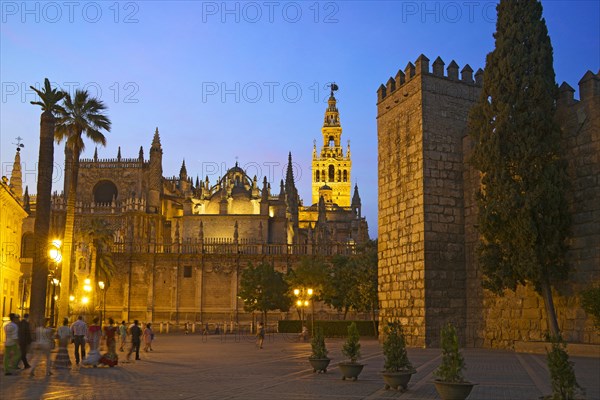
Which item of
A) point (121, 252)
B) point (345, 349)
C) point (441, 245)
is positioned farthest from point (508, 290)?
point (121, 252)

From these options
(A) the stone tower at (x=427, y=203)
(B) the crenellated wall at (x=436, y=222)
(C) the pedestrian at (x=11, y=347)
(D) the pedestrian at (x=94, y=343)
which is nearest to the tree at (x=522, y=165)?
(B) the crenellated wall at (x=436, y=222)

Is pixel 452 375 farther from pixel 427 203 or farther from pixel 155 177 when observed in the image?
pixel 155 177

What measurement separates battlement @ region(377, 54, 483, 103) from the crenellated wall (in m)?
0.04

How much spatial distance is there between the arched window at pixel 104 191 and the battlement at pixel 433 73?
52.5m

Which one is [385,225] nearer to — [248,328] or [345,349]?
[345,349]

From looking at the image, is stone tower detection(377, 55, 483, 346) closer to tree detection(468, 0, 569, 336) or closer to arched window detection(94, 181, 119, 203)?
tree detection(468, 0, 569, 336)

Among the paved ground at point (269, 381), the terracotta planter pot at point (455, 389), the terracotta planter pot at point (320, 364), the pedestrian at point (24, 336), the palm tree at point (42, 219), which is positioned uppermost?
the palm tree at point (42, 219)

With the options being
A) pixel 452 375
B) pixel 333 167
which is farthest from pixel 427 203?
pixel 333 167

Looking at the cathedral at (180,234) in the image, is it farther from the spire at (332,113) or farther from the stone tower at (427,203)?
the spire at (332,113)

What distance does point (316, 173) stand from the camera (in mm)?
130500

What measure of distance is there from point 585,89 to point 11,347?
671 inches

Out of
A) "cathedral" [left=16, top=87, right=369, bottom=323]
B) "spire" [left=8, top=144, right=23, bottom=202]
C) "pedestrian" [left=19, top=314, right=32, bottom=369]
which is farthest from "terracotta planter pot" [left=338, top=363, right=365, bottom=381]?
"spire" [left=8, top=144, right=23, bottom=202]

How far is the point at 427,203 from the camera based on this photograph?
23016 mm

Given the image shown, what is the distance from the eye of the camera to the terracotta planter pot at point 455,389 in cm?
944
